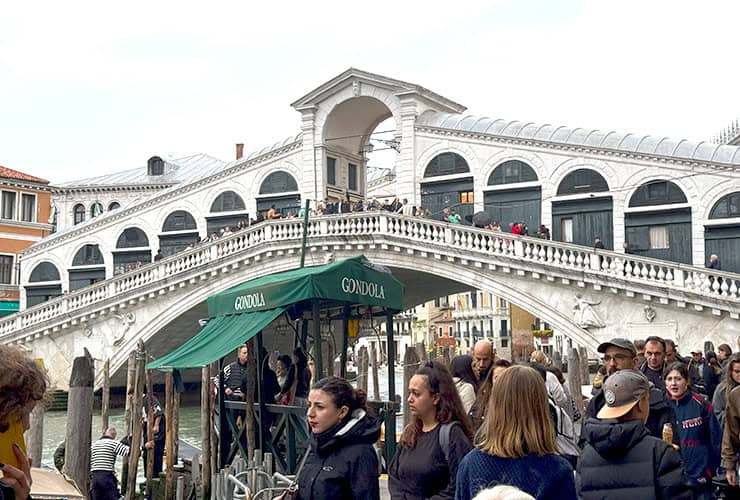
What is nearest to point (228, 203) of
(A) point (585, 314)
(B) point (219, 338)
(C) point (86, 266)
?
(C) point (86, 266)

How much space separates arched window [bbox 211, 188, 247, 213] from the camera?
1146 inches

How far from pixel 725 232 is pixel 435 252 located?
280 inches

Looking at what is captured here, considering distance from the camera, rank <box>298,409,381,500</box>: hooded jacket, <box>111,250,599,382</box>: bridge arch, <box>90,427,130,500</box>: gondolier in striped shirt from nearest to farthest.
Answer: <box>298,409,381,500</box>: hooded jacket
<box>90,427,130,500</box>: gondolier in striped shirt
<box>111,250,599,382</box>: bridge arch

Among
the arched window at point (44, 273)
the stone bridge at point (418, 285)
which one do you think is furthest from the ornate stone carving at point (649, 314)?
the arched window at point (44, 273)

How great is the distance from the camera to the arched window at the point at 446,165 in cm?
2616

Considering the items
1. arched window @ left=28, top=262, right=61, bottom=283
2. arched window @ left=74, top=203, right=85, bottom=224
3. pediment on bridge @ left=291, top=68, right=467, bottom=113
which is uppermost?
pediment on bridge @ left=291, top=68, right=467, bottom=113

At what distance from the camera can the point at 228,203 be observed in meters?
29.3

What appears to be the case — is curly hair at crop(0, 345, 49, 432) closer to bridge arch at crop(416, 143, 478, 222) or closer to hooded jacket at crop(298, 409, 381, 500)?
hooded jacket at crop(298, 409, 381, 500)

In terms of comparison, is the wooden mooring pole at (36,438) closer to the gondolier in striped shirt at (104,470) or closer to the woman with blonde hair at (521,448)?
the gondolier in striped shirt at (104,470)

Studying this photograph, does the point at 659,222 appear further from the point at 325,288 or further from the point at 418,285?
the point at 325,288

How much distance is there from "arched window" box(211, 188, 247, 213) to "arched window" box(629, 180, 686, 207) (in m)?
11.8

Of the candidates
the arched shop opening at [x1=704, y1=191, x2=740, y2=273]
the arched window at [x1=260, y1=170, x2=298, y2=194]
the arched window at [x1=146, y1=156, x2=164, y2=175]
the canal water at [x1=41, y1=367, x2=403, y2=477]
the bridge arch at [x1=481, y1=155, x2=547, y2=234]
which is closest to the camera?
the canal water at [x1=41, y1=367, x2=403, y2=477]

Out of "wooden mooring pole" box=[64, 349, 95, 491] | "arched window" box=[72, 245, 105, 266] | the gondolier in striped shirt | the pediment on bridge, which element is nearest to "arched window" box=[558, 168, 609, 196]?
the pediment on bridge

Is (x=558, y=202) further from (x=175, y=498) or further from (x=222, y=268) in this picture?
(x=175, y=498)
